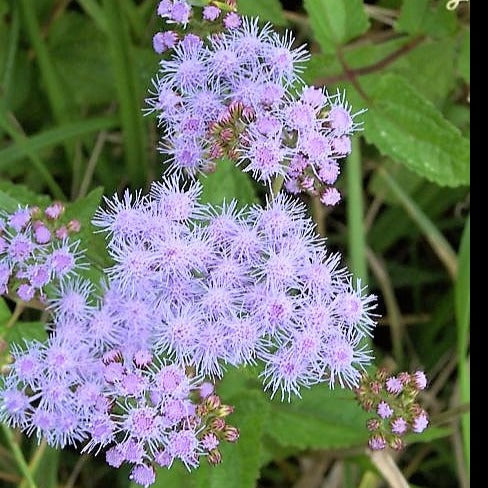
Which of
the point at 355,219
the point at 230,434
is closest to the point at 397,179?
the point at 355,219

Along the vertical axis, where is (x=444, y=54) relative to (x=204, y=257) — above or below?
above

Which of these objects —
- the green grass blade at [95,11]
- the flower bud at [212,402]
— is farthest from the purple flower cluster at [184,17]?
the flower bud at [212,402]

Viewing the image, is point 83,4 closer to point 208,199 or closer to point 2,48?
point 2,48

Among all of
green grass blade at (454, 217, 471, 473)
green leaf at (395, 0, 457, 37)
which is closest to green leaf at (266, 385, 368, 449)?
green grass blade at (454, 217, 471, 473)

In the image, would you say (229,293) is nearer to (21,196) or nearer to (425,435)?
(21,196)

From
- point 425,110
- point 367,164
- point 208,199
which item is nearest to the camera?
point 208,199

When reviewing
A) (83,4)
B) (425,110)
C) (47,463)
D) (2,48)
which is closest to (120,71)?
(83,4)

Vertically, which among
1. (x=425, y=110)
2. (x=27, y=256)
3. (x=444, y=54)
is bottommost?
(x=27, y=256)
